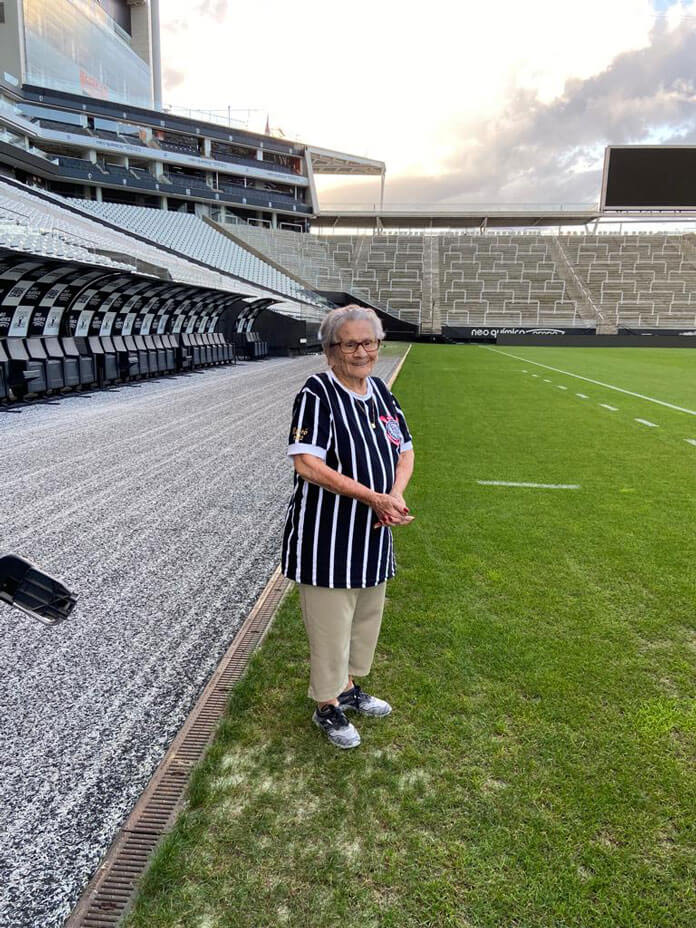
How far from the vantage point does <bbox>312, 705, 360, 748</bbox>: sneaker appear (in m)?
2.54

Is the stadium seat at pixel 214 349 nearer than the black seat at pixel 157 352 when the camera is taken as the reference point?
No

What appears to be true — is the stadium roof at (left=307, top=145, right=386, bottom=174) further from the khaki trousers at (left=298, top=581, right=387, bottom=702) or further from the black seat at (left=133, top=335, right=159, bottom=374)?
Answer: the khaki trousers at (left=298, top=581, right=387, bottom=702)

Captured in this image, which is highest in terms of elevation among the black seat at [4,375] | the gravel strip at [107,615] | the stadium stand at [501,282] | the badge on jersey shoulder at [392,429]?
the stadium stand at [501,282]

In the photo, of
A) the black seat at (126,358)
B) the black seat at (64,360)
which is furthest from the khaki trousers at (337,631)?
the black seat at (126,358)

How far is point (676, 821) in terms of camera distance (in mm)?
2148

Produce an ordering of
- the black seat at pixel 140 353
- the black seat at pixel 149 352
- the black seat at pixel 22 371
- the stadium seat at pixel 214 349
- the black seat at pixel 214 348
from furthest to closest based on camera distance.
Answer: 1. the black seat at pixel 214 348
2. the stadium seat at pixel 214 349
3. the black seat at pixel 149 352
4. the black seat at pixel 140 353
5. the black seat at pixel 22 371

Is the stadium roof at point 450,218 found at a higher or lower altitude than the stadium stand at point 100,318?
higher

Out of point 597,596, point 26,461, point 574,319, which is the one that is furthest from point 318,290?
point 597,596

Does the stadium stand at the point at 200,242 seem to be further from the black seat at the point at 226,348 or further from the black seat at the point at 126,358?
the black seat at the point at 126,358

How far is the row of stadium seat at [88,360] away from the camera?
41.5ft

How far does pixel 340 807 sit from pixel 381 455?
132cm

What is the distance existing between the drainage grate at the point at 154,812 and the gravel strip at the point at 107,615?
0.06 meters

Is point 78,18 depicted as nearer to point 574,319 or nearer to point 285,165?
point 285,165

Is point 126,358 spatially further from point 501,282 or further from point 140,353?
point 501,282
